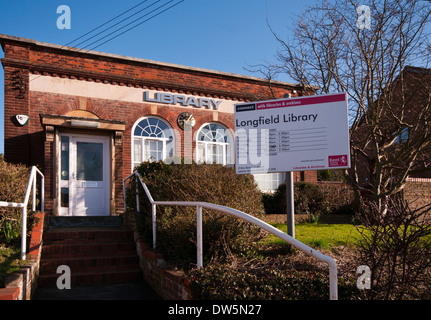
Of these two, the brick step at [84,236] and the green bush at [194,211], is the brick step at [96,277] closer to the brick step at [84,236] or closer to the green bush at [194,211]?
the green bush at [194,211]

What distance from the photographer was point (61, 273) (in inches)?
255

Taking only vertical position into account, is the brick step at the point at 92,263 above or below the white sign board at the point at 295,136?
below

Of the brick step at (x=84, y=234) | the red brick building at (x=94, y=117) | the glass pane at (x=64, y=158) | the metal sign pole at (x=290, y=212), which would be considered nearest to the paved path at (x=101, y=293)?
the brick step at (x=84, y=234)

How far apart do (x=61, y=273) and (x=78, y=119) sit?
538 centimetres

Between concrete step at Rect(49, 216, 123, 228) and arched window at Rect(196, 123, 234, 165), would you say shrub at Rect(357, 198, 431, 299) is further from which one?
arched window at Rect(196, 123, 234, 165)

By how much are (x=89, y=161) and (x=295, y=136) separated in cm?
731

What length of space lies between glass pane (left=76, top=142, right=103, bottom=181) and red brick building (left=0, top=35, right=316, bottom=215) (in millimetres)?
28

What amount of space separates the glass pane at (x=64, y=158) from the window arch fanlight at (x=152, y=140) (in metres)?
2.02

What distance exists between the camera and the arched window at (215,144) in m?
13.8

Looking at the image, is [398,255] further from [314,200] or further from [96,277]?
[314,200]

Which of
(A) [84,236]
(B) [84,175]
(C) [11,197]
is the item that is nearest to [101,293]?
(A) [84,236]

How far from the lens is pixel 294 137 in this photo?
596 centimetres

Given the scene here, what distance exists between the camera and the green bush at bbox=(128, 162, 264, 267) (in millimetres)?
5492

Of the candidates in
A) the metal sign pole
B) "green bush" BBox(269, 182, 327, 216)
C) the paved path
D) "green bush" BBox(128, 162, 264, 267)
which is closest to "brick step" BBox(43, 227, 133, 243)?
"green bush" BBox(128, 162, 264, 267)
